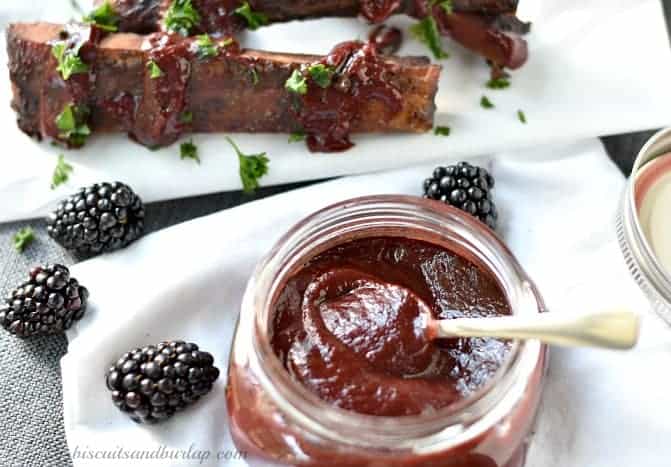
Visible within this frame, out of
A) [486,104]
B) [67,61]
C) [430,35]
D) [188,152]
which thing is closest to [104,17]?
[67,61]

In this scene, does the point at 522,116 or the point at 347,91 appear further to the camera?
the point at 522,116

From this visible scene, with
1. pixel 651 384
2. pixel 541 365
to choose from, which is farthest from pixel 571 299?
pixel 541 365

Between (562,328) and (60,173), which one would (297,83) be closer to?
(60,173)

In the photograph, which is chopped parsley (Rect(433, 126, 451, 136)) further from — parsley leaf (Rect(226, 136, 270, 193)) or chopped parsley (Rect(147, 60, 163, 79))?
chopped parsley (Rect(147, 60, 163, 79))

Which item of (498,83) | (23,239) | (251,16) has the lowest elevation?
(23,239)

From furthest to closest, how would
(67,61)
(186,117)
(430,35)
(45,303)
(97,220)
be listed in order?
(430,35) < (186,117) < (67,61) < (97,220) < (45,303)

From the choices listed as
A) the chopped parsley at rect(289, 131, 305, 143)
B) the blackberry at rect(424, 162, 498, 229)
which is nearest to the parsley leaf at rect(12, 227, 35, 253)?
the chopped parsley at rect(289, 131, 305, 143)
